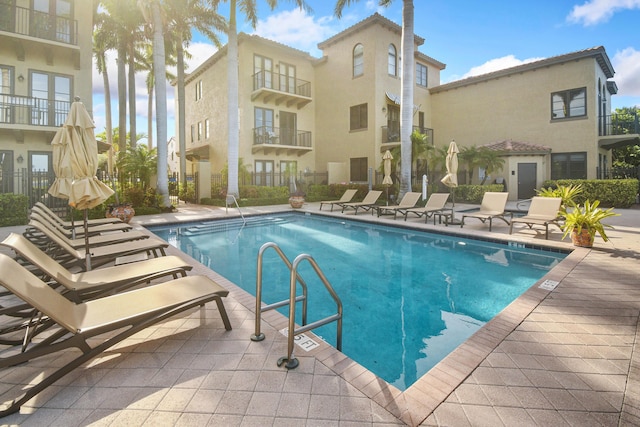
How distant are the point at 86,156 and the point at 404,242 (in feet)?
24.5

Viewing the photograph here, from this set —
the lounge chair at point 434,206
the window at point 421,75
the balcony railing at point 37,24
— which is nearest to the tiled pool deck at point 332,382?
the lounge chair at point 434,206

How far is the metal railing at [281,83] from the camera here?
2120 centimetres

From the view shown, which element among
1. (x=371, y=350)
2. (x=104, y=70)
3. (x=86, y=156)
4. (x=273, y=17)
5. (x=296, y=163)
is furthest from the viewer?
(x=104, y=70)

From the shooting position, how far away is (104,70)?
85.6 ft

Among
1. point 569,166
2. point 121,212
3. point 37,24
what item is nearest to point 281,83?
point 37,24

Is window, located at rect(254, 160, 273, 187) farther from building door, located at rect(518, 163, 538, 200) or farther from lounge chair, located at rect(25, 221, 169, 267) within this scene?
lounge chair, located at rect(25, 221, 169, 267)

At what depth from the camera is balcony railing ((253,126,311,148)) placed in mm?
21375

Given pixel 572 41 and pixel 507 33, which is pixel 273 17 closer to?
pixel 507 33

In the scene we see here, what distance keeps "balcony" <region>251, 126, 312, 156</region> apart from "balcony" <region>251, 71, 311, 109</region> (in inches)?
77.5

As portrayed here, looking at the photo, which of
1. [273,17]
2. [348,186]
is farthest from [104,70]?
[348,186]

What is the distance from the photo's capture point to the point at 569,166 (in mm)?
17953

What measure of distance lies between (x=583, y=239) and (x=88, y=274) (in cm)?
899

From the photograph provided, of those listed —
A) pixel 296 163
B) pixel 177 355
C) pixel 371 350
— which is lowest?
pixel 371 350

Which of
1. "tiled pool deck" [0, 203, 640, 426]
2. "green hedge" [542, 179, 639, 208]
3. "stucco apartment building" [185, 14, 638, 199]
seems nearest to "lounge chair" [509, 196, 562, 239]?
"tiled pool deck" [0, 203, 640, 426]
